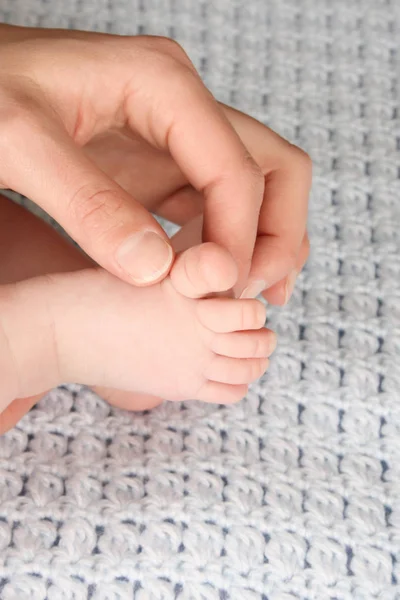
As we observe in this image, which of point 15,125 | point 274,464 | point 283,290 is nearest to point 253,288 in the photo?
point 283,290

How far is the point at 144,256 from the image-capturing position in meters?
0.65

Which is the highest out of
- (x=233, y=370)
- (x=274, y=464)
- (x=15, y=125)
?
(x=15, y=125)

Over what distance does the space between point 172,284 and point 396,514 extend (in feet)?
1.06

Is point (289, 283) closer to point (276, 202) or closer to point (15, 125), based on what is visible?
point (276, 202)

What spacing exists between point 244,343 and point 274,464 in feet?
0.50

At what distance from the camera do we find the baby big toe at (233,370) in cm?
75

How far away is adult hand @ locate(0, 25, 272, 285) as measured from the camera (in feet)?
2.17

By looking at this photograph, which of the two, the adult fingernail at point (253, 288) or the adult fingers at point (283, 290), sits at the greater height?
the adult fingernail at point (253, 288)

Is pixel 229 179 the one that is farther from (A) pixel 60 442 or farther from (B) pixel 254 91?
(B) pixel 254 91

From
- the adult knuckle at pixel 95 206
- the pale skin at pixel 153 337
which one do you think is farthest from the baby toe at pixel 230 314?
the adult knuckle at pixel 95 206

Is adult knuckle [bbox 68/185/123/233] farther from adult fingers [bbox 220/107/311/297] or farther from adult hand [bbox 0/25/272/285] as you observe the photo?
adult fingers [bbox 220/107/311/297]

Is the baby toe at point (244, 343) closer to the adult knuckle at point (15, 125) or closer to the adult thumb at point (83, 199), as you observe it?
the adult thumb at point (83, 199)

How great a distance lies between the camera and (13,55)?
2.35 feet

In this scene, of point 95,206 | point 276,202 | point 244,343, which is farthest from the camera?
point 276,202
